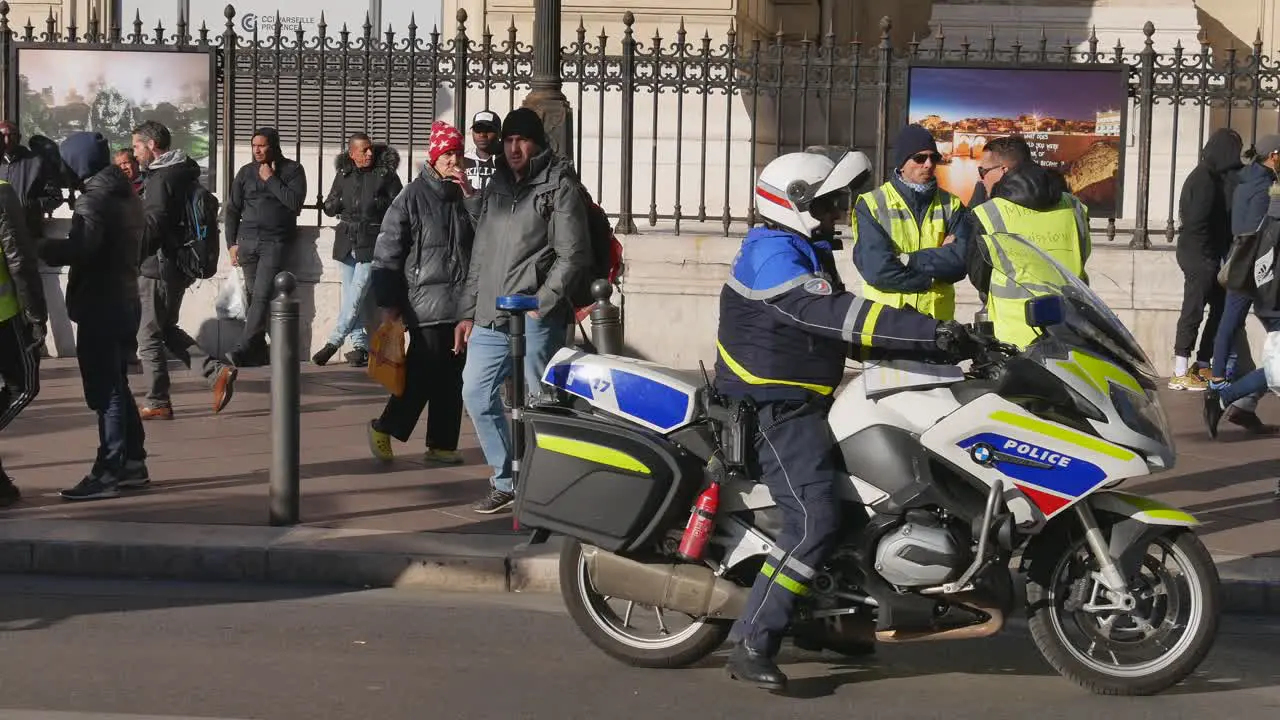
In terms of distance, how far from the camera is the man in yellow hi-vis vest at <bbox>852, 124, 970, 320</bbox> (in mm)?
7445

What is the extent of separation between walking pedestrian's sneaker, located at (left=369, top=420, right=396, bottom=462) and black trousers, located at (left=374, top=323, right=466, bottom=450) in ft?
0.09

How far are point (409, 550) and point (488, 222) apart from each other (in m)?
1.53

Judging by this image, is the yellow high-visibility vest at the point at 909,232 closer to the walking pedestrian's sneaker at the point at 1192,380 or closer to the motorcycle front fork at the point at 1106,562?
the motorcycle front fork at the point at 1106,562

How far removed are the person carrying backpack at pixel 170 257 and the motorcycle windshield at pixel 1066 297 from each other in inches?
253

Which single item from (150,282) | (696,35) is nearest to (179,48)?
(150,282)

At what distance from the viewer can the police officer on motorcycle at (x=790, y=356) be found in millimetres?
5477

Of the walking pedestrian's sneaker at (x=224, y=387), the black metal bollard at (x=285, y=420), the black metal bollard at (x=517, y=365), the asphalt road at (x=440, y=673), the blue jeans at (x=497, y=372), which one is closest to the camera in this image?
the asphalt road at (x=440, y=673)

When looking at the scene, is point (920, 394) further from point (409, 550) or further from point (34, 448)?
point (34, 448)

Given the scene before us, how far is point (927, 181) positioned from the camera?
771 cm

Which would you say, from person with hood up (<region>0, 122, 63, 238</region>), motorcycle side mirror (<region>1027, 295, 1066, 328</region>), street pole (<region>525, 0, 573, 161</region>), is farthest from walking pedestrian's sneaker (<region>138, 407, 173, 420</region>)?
motorcycle side mirror (<region>1027, 295, 1066, 328</region>)

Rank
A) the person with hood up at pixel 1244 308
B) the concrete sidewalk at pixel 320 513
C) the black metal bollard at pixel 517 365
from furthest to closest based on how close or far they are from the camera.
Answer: the person with hood up at pixel 1244 308 → the black metal bollard at pixel 517 365 → the concrete sidewalk at pixel 320 513

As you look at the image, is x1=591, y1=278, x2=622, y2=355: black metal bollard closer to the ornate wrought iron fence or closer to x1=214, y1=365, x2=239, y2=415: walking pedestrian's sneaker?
x1=214, y1=365, x2=239, y2=415: walking pedestrian's sneaker

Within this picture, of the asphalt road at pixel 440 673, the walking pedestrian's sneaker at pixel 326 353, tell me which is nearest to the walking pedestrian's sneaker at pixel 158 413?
the walking pedestrian's sneaker at pixel 326 353

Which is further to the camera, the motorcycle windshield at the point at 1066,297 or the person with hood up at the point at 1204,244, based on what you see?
the person with hood up at the point at 1204,244
